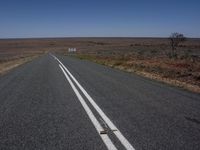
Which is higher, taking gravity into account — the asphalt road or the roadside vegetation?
the asphalt road

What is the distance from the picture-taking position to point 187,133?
587cm

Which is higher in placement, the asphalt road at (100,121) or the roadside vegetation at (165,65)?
the asphalt road at (100,121)

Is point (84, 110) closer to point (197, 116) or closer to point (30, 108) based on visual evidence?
point (30, 108)

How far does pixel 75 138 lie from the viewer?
221 inches

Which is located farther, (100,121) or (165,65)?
(165,65)

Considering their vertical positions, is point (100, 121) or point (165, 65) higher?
point (100, 121)

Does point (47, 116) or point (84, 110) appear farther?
point (84, 110)

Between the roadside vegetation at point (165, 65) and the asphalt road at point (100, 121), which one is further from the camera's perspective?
the roadside vegetation at point (165, 65)

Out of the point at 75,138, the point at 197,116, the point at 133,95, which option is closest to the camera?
the point at 75,138

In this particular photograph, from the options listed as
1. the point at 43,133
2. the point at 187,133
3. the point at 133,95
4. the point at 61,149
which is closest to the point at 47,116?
the point at 43,133

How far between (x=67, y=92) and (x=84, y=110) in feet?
11.7

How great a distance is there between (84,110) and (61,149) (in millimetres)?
3235

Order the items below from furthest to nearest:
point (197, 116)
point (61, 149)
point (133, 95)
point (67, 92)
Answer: point (67, 92) → point (133, 95) → point (197, 116) → point (61, 149)

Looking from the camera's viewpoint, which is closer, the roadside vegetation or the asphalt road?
the asphalt road
